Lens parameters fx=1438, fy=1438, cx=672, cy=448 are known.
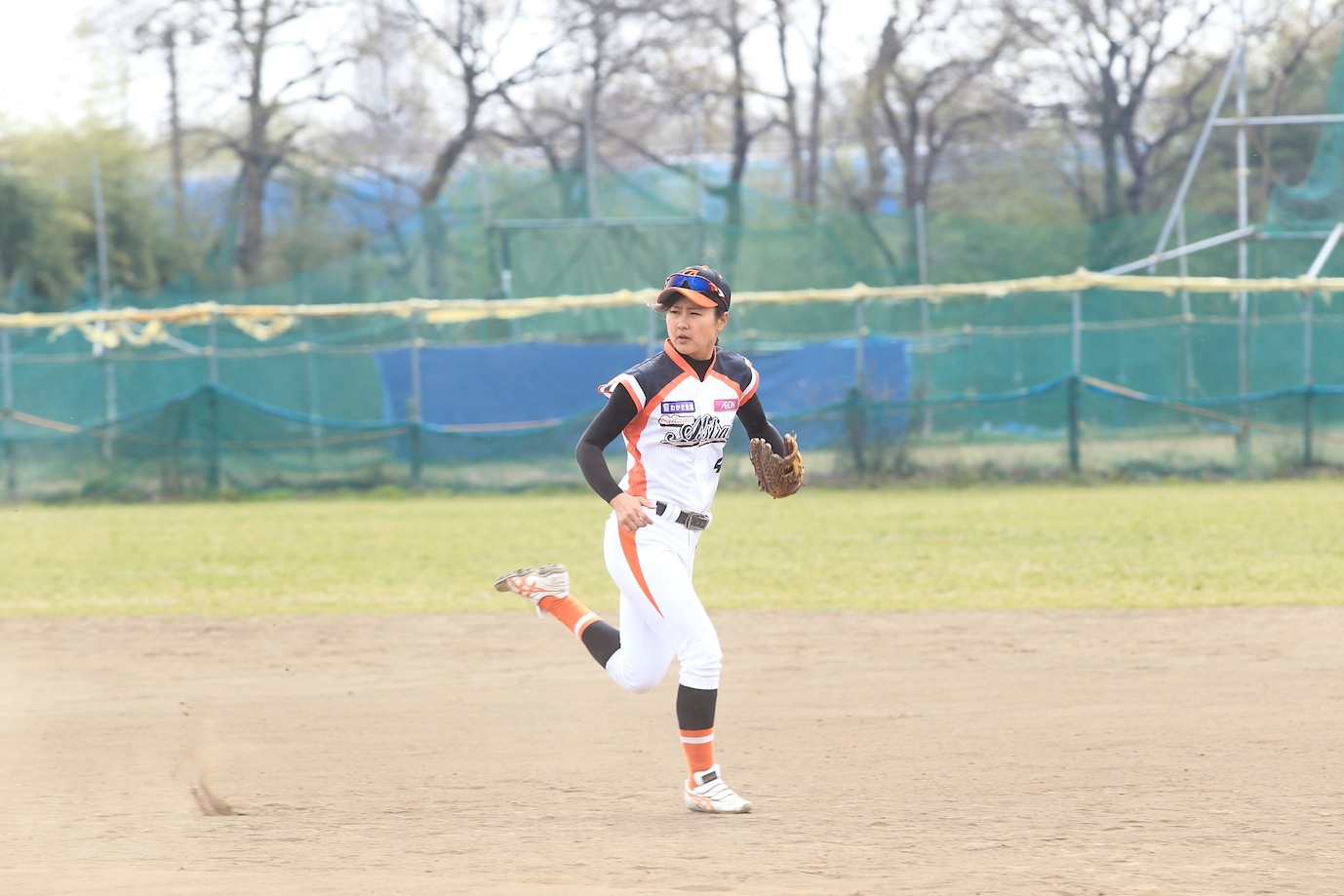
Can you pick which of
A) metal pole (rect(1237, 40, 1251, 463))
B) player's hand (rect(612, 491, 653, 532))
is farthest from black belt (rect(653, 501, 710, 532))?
metal pole (rect(1237, 40, 1251, 463))

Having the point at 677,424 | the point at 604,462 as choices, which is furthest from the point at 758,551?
the point at 604,462

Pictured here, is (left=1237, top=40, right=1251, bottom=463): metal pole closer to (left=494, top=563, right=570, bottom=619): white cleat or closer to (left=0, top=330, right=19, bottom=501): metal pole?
(left=494, top=563, right=570, bottom=619): white cleat

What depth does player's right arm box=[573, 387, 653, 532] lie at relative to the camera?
4645 mm

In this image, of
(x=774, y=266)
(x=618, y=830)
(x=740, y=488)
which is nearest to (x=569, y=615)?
(x=618, y=830)

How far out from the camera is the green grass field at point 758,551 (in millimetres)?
9859

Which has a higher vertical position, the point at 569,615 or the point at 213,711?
the point at 569,615

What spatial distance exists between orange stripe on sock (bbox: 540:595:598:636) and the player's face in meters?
1.18

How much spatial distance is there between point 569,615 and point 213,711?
2182 millimetres

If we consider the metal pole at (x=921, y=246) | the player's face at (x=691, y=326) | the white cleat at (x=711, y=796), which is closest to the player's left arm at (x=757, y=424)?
the player's face at (x=691, y=326)

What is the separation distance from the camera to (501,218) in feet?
72.1

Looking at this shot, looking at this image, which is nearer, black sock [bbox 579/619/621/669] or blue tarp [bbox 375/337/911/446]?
black sock [bbox 579/619/621/669]

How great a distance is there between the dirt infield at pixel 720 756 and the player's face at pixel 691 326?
155 cm

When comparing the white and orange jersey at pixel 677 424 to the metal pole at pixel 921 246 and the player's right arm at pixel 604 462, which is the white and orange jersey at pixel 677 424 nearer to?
the player's right arm at pixel 604 462

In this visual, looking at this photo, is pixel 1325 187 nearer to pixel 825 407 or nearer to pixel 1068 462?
pixel 1068 462
